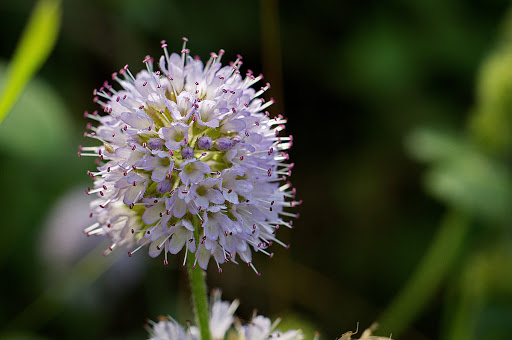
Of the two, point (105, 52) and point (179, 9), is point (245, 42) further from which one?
point (105, 52)

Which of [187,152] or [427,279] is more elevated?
[427,279]

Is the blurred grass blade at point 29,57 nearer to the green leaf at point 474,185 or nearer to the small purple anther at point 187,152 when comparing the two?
the small purple anther at point 187,152

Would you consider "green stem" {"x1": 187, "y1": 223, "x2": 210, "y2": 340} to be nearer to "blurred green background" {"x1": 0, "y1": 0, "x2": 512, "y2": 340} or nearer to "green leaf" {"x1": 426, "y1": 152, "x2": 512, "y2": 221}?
"blurred green background" {"x1": 0, "y1": 0, "x2": 512, "y2": 340}

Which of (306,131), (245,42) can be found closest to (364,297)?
(306,131)

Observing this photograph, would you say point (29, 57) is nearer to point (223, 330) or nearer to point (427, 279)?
point (223, 330)

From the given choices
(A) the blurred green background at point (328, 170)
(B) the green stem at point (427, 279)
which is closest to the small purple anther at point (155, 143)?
(A) the blurred green background at point (328, 170)

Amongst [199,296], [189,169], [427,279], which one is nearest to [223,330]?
[199,296]
